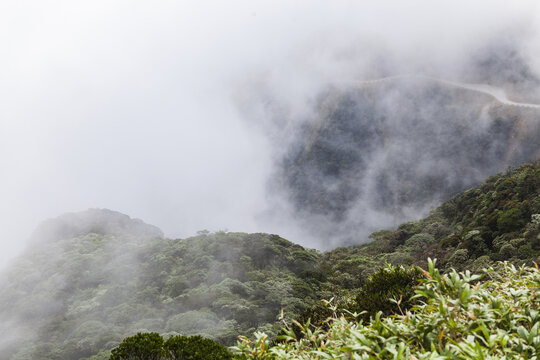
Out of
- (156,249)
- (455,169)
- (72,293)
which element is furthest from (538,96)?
(72,293)

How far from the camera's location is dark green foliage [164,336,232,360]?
26.1 ft

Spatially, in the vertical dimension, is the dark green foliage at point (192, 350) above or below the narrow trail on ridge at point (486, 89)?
below

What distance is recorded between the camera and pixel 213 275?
1164 inches

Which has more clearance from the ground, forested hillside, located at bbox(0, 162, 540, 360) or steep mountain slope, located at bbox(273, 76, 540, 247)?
steep mountain slope, located at bbox(273, 76, 540, 247)

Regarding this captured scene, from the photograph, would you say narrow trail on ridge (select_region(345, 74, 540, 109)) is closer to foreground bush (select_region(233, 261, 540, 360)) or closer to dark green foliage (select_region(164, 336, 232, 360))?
foreground bush (select_region(233, 261, 540, 360))

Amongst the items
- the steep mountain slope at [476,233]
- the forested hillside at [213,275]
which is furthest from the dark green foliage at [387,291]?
the steep mountain slope at [476,233]

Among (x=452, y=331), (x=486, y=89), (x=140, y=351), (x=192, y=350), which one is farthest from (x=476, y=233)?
(x=486, y=89)

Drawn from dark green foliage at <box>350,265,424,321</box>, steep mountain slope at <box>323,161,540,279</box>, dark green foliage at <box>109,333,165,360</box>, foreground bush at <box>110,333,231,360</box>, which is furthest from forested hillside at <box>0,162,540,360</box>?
dark green foliage at <box>109,333,165,360</box>

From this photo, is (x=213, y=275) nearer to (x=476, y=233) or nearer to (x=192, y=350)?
(x=476, y=233)

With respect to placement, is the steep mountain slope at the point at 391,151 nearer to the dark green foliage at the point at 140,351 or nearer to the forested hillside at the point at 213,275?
the forested hillside at the point at 213,275

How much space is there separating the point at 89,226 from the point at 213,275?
103 ft

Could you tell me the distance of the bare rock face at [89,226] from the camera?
5025cm

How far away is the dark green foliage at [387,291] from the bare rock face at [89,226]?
42.8 meters

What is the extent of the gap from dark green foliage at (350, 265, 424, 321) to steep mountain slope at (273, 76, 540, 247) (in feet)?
173
